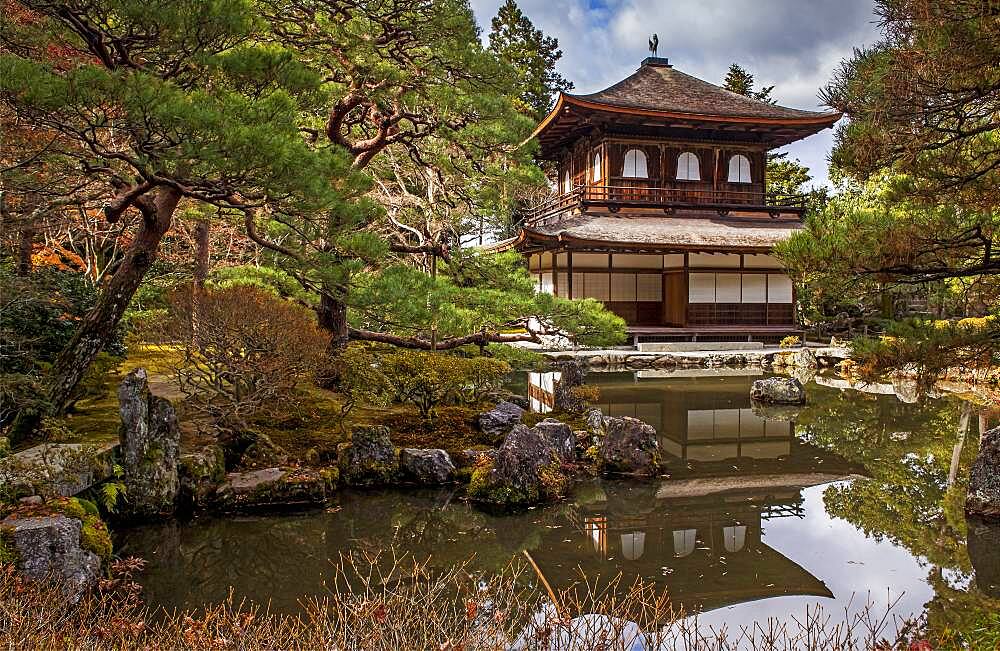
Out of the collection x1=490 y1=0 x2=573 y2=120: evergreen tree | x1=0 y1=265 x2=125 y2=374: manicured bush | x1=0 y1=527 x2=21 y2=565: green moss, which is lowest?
x1=0 y1=527 x2=21 y2=565: green moss

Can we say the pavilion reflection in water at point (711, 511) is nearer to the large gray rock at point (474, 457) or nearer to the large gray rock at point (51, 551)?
the large gray rock at point (474, 457)

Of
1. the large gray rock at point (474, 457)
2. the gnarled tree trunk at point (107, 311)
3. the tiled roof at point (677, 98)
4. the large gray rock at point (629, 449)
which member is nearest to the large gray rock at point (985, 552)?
the large gray rock at point (629, 449)

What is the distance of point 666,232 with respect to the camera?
18406mm

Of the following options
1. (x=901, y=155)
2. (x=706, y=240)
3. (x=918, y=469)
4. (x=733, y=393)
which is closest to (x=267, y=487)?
(x=901, y=155)

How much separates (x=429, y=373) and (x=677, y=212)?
46.6ft

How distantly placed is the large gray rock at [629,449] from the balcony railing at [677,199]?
41.8ft

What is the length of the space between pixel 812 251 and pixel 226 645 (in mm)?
4341

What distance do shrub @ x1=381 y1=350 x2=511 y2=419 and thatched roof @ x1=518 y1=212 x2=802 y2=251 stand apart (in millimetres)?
9402

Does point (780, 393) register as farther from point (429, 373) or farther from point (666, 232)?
point (666, 232)

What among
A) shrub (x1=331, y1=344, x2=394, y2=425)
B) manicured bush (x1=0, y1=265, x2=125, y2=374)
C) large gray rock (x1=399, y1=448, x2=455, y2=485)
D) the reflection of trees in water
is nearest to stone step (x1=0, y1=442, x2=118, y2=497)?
manicured bush (x1=0, y1=265, x2=125, y2=374)

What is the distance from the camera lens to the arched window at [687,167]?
20.2 meters

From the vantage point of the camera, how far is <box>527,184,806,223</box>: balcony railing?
63.8ft

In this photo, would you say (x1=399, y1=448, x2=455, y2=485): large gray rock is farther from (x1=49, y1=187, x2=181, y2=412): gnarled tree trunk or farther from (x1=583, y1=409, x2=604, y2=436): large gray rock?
(x1=49, y1=187, x2=181, y2=412): gnarled tree trunk

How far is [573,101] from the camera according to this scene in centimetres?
1811
